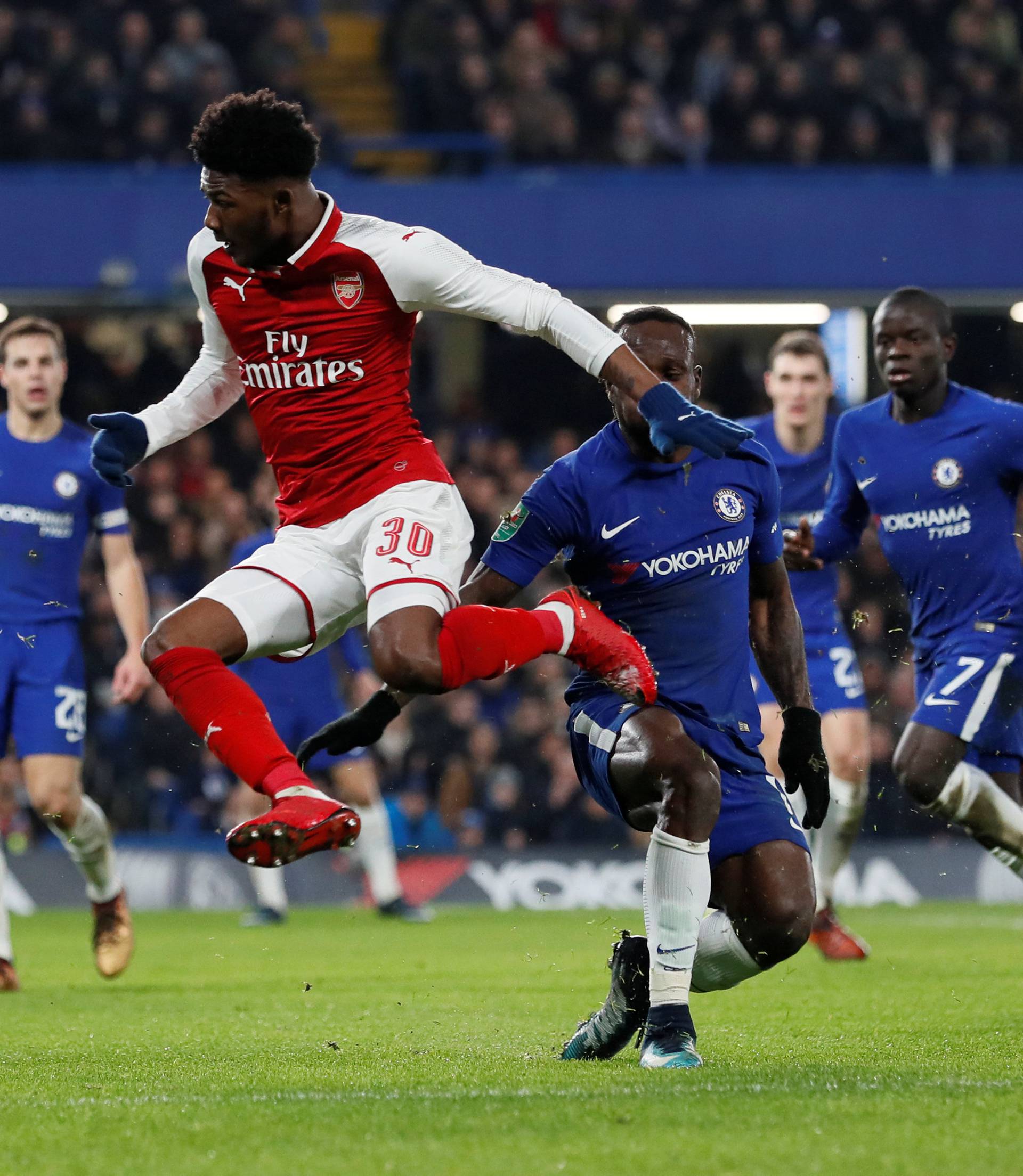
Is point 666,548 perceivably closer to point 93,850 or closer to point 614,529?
point 614,529

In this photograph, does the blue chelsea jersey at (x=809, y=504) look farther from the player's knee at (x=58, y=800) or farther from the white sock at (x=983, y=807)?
the player's knee at (x=58, y=800)

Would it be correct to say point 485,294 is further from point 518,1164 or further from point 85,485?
point 85,485

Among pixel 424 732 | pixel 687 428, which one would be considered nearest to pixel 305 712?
pixel 424 732

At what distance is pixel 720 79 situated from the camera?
16906mm

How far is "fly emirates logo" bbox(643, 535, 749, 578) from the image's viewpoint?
4.94 metres

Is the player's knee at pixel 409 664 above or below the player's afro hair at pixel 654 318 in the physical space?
below

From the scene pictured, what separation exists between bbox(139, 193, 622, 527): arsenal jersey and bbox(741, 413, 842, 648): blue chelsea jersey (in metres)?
3.77

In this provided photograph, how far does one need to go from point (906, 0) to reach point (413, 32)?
4.89m

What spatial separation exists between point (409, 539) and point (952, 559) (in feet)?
8.49

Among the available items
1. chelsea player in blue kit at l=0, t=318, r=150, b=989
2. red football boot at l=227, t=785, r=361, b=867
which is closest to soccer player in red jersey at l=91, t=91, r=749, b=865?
red football boot at l=227, t=785, r=361, b=867

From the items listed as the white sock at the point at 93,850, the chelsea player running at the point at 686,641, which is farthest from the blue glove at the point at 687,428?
the white sock at the point at 93,850

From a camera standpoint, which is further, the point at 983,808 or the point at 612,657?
the point at 983,808

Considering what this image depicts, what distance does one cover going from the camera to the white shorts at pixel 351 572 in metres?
4.82

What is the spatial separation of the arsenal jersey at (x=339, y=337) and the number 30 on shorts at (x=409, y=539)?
17 cm
